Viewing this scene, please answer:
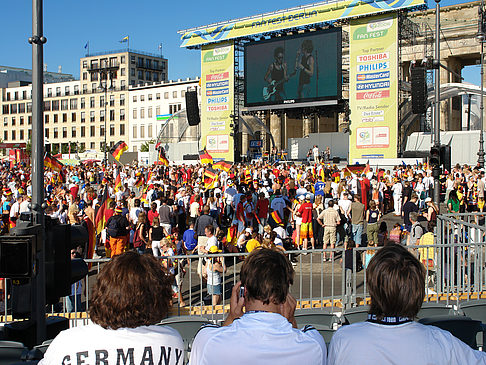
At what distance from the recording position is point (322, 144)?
47344 mm

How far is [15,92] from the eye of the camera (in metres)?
104

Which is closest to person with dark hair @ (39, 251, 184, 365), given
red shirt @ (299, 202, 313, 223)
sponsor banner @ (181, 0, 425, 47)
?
red shirt @ (299, 202, 313, 223)

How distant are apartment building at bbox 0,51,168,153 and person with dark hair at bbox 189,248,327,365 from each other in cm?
9115

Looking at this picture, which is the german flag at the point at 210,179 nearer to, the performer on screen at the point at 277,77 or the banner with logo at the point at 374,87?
the banner with logo at the point at 374,87

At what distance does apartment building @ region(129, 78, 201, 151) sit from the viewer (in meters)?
84.6

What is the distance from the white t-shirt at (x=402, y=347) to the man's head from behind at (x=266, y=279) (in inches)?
15.2

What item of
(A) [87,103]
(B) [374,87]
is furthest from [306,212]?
(A) [87,103]

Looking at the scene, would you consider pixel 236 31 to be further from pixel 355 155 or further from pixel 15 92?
pixel 15 92

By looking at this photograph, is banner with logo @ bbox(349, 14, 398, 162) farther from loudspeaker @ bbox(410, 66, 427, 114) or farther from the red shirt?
the red shirt

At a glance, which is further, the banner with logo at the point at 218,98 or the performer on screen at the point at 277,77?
the banner with logo at the point at 218,98

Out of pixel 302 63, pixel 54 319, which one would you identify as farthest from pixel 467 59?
pixel 54 319

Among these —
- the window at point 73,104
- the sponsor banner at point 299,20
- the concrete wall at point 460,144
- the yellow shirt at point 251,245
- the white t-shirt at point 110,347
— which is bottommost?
the yellow shirt at point 251,245

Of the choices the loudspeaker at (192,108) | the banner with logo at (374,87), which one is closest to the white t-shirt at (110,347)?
the banner with logo at (374,87)

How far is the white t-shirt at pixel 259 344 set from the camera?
8.32 ft
